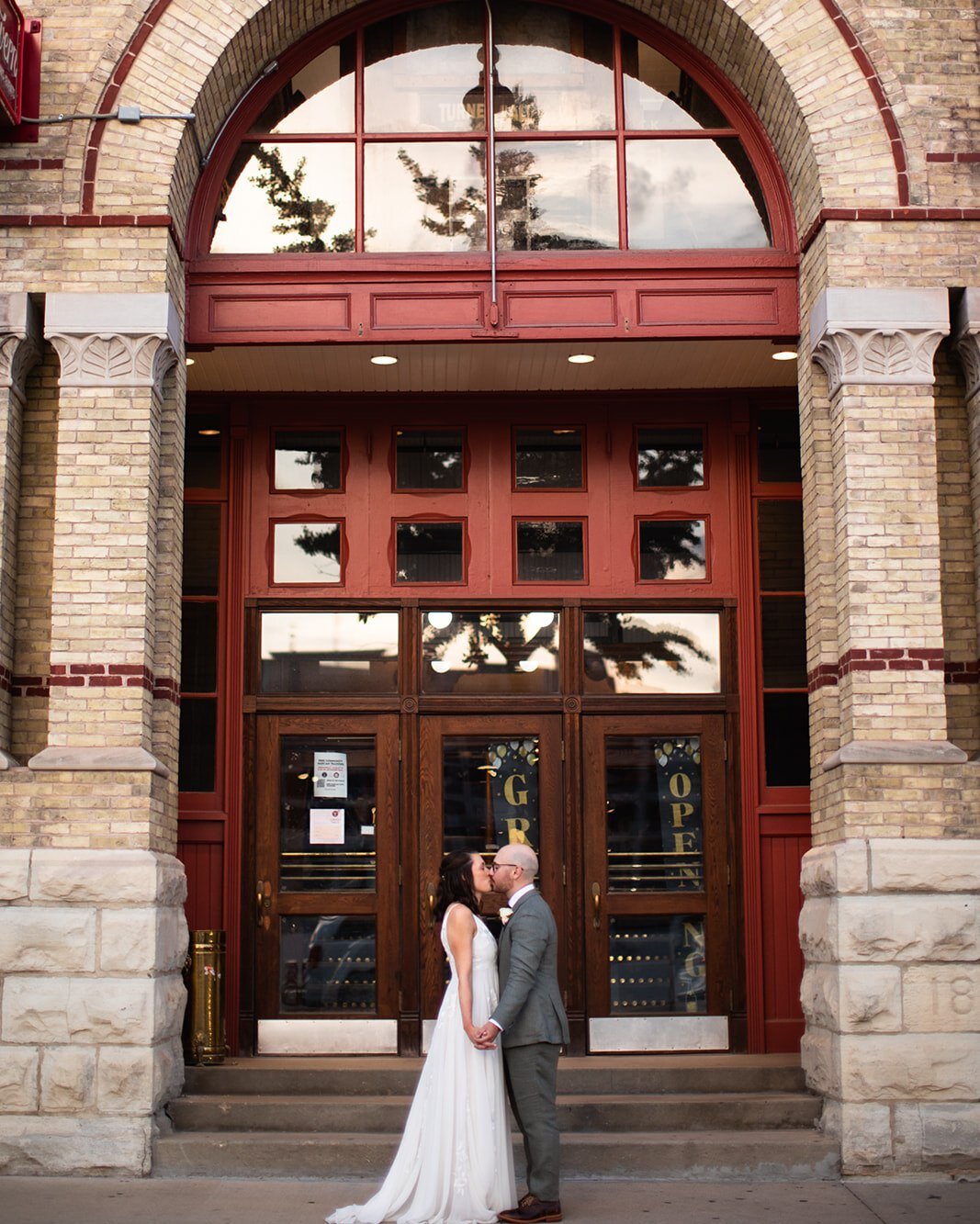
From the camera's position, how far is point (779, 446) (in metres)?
12.6

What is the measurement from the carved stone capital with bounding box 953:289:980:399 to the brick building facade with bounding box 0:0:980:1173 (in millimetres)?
26

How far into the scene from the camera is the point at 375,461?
41.0 ft

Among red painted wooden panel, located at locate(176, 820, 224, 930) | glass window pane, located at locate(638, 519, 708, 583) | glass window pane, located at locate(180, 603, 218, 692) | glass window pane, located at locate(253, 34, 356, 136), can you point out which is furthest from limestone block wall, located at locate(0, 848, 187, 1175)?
glass window pane, located at locate(253, 34, 356, 136)

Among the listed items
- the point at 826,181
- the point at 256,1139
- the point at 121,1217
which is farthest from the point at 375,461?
the point at 121,1217

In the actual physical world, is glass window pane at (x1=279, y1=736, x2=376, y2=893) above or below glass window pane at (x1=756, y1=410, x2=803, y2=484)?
below

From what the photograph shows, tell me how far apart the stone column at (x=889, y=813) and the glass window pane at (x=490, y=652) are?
2.58 meters

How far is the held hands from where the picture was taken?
26.3 feet

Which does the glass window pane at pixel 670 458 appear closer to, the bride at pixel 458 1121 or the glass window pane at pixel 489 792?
the glass window pane at pixel 489 792

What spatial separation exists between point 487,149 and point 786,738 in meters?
5.15

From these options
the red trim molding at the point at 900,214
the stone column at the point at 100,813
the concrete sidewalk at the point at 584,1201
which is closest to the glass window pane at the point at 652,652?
the red trim molding at the point at 900,214

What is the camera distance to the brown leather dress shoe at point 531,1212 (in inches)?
318

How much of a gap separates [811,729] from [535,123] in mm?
5039

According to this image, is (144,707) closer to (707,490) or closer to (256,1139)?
(256,1139)

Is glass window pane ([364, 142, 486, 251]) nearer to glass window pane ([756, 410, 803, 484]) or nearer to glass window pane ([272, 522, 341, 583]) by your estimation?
glass window pane ([272, 522, 341, 583])
